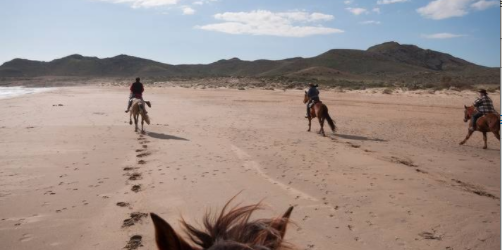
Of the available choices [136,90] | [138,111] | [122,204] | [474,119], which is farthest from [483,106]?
[136,90]

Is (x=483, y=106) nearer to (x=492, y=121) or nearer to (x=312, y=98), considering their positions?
(x=492, y=121)

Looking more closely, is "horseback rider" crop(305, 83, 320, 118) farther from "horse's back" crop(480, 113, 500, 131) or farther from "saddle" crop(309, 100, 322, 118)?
"horse's back" crop(480, 113, 500, 131)

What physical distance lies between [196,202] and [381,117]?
1364 centimetres

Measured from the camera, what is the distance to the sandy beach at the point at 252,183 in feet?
13.6

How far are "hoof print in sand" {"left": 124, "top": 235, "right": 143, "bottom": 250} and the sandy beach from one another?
3.0 inches

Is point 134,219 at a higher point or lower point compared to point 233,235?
lower

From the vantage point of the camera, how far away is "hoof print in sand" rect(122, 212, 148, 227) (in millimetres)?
4297

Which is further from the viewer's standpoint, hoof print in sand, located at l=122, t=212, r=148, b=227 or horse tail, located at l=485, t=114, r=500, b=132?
horse tail, located at l=485, t=114, r=500, b=132

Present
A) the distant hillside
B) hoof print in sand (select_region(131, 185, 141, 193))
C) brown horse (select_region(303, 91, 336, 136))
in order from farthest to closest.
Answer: the distant hillside, brown horse (select_region(303, 91, 336, 136)), hoof print in sand (select_region(131, 185, 141, 193))

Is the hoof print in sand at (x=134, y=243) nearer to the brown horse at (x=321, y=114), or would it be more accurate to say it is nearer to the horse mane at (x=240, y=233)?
the horse mane at (x=240, y=233)

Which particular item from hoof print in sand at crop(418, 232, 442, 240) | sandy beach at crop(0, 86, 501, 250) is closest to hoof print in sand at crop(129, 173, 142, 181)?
sandy beach at crop(0, 86, 501, 250)

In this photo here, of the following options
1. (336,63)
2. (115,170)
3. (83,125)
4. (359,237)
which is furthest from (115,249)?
(336,63)

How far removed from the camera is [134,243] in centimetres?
381

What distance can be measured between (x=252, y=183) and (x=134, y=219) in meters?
2.28
